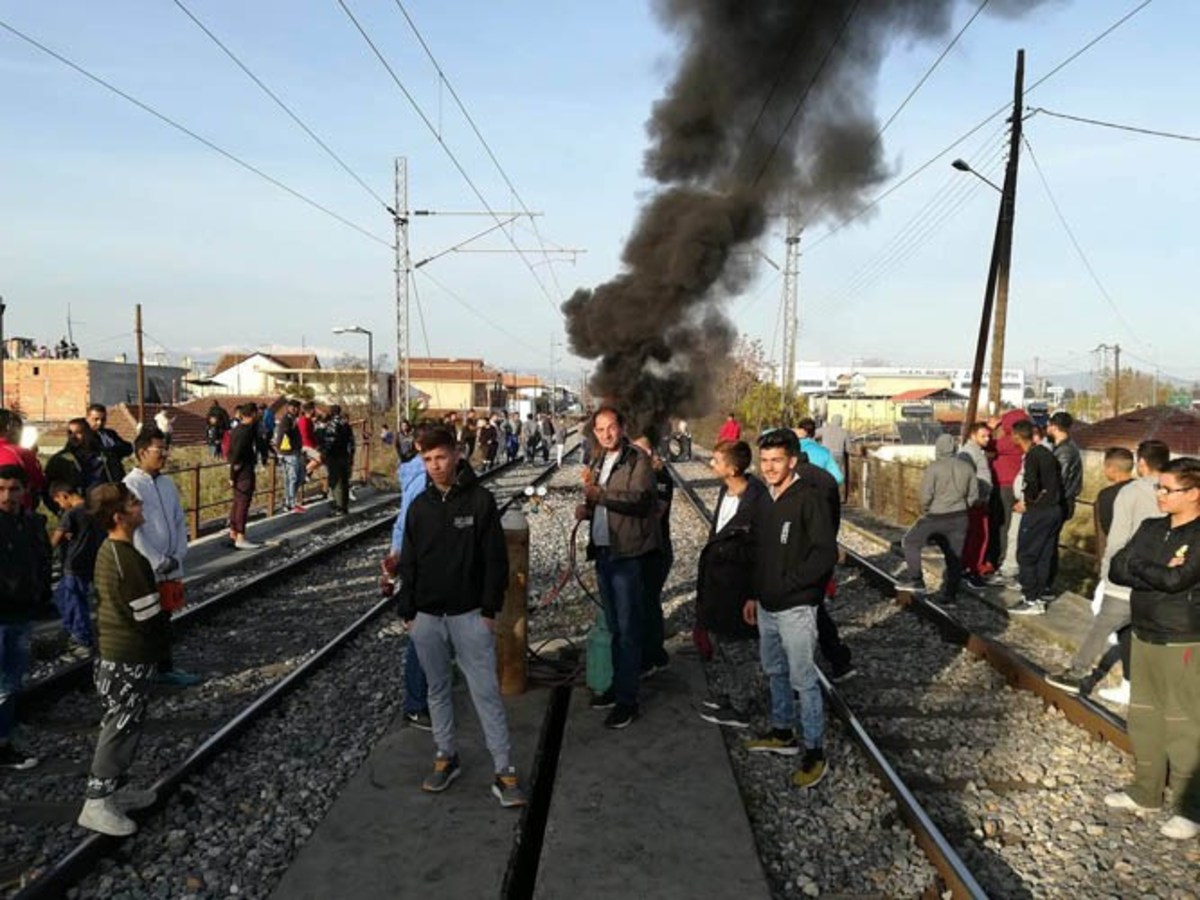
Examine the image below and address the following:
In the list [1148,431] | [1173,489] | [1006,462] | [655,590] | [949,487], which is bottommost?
[655,590]

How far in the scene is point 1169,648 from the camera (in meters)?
4.68

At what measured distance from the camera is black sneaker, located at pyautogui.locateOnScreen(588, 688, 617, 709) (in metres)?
6.07

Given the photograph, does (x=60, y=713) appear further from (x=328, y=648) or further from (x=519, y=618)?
(x=519, y=618)

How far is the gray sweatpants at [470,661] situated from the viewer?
4.68 m

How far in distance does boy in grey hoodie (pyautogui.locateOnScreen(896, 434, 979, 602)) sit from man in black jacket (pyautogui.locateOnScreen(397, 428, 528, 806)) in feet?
18.2

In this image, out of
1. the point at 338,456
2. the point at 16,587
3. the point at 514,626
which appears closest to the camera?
the point at 16,587

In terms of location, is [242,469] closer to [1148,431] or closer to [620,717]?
[620,717]

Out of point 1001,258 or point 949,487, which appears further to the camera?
point 1001,258

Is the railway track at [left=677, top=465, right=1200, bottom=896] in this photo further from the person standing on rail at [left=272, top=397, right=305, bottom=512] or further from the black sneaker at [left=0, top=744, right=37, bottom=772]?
the person standing on rail at [left=272, top=397, right=305, bottom=512]

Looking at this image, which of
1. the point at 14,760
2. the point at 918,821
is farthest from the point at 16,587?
the point at 918,821

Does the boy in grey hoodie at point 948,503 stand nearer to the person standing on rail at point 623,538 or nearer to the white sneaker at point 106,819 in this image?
the person standing on rail at point 623,538

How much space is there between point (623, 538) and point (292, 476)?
11078mm

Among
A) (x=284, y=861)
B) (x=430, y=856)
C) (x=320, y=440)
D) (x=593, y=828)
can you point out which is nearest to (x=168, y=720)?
(x=284, y=861)

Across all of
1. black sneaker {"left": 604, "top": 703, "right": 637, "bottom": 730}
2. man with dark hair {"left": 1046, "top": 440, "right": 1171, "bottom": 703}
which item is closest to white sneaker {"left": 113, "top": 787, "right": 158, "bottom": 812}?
black sneaker {"left": 604, "top": 703, "right": 637, "bottom": 730}
